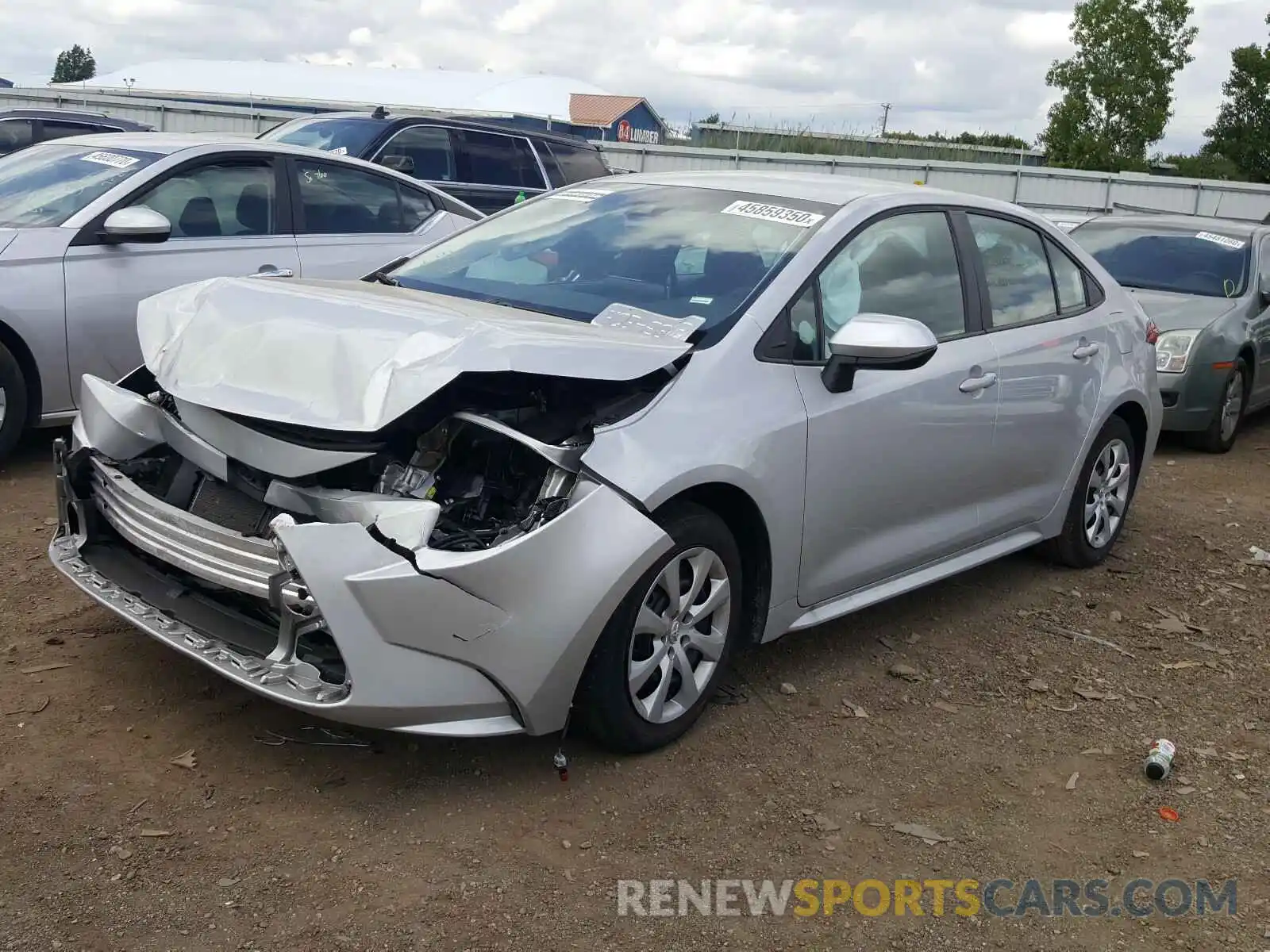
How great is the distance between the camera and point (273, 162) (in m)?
6.88

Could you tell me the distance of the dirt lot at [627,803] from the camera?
2945 millimetres

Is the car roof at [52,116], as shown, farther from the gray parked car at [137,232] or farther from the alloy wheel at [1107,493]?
the alloy wheel at [1107,493]

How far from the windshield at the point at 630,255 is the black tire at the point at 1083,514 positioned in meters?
2.05

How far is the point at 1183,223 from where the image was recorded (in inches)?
392

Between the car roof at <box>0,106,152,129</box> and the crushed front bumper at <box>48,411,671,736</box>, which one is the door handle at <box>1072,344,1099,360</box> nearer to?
the crushed front bumper at <box>48,411,671,736</box>

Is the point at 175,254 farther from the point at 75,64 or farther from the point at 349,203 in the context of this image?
the point at 75,64

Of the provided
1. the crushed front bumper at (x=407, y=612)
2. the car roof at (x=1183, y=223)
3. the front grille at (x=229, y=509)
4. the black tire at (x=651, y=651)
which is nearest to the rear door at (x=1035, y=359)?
the black tire at (x=651, y=651)

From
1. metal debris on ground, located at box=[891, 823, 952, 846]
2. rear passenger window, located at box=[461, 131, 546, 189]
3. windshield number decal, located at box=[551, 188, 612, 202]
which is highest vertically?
rear passenger window, located at box=[461, 131, 546, 189]

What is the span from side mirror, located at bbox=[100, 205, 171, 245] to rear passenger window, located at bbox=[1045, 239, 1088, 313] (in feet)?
13.6

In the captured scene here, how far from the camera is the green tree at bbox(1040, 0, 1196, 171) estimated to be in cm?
4356

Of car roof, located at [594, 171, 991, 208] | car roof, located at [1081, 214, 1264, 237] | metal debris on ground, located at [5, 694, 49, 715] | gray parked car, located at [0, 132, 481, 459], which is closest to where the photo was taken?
metal debris on ground, located at [5, 694, 49, 715]

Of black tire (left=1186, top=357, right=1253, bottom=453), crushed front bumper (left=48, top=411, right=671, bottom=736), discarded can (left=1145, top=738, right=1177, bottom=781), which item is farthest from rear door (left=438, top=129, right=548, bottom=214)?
discarded can (left=1145, top=738, right=1177, bottom=781)

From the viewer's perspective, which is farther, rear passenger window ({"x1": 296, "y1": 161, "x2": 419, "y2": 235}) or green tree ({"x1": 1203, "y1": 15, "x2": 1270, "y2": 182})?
green tree ({"x1": 1203, "y1": 15, "x2": 1270, "y2": 182})

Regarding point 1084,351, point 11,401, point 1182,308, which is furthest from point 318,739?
point 1182,308
